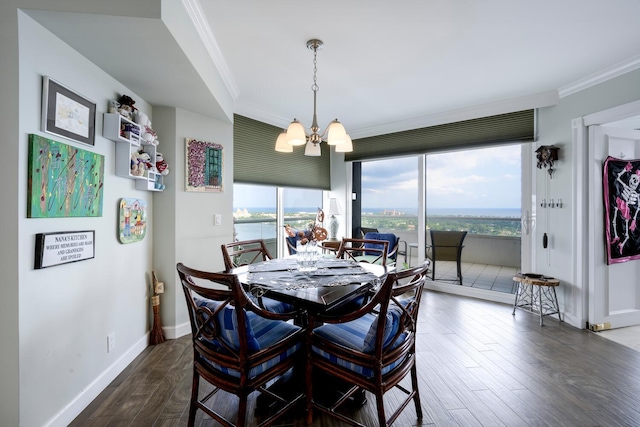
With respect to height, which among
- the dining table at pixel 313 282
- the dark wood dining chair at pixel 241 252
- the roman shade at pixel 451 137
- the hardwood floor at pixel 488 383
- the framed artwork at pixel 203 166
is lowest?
the hardwood floor at pixel 488 383

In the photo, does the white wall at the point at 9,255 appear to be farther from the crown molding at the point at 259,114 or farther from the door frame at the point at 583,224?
the door frame at the point at 583,224

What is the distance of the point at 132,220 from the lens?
7.89 feet

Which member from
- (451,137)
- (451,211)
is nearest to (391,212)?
(451,211)

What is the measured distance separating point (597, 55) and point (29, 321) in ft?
14.8

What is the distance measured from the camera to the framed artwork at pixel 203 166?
2893 mm

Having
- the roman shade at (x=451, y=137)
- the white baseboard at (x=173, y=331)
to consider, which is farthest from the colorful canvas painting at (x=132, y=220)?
the roman shade at (x=451, y=137)

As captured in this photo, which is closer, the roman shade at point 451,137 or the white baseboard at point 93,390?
the white baseboard at point 93,390

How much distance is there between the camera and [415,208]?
4648mm

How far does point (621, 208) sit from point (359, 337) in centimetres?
349

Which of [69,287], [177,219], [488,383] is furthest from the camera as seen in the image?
[177,219]

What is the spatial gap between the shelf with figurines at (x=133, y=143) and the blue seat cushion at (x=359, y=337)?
188cm

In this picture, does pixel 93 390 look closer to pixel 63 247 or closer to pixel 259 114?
pixel 63 247

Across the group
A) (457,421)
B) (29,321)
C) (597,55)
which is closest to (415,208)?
(597,55)

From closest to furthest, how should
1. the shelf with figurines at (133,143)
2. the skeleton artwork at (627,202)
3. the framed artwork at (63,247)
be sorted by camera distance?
1. the framed artwork at (63,247)
2. the shelf with figurines at (133,143)
3. the skeleton artwork at (627,202)
